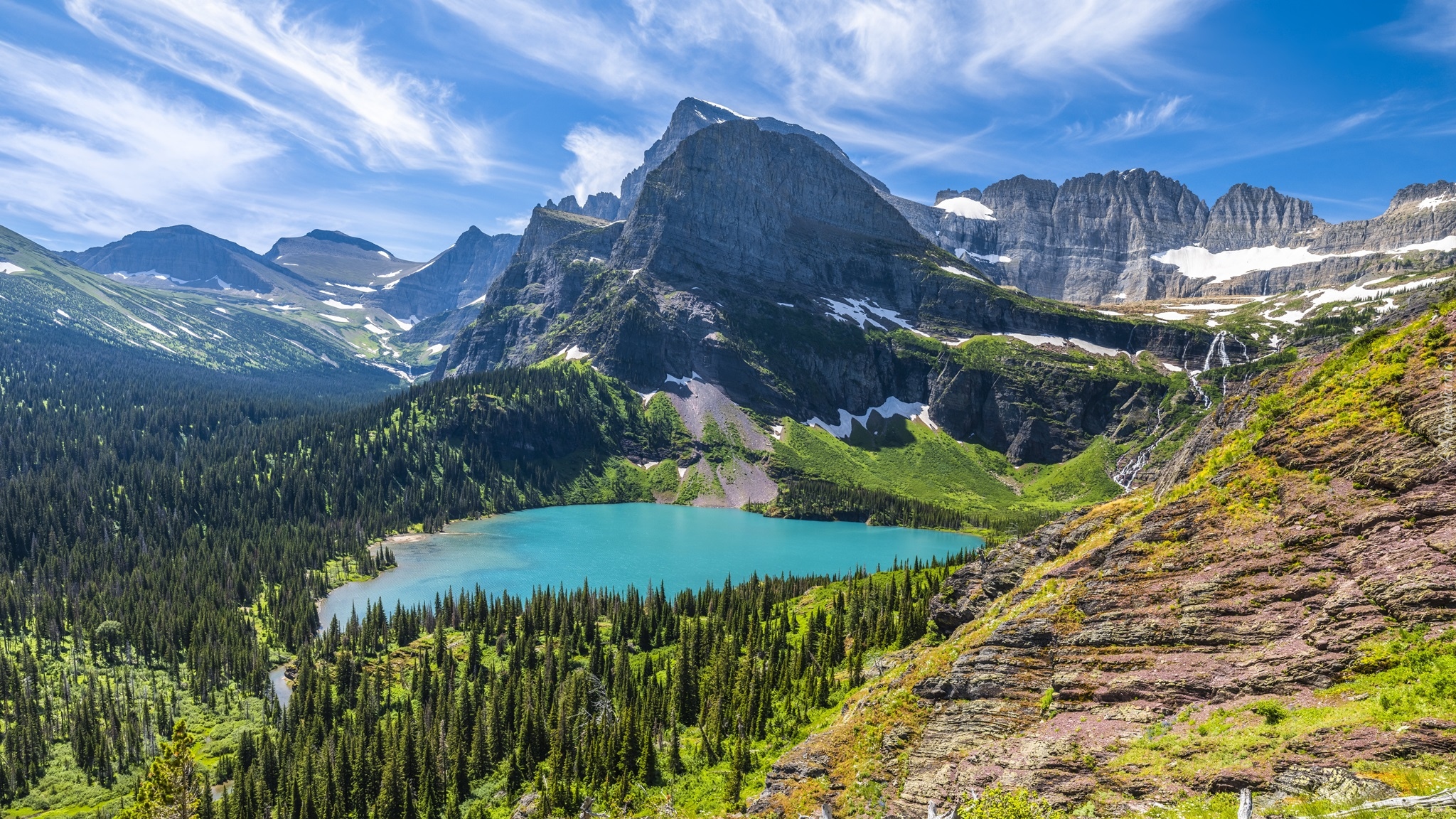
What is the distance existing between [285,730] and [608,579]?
6280cm

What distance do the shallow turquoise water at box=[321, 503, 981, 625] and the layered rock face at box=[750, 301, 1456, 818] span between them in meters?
82.7

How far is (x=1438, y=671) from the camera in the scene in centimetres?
1934

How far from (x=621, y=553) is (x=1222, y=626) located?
13767 centimetres

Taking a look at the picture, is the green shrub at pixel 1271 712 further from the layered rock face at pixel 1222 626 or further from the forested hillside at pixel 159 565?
the forested hillside at pixel 159 565

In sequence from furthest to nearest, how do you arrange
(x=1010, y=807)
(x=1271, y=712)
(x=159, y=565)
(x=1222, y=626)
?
(x=159, y=565), (x=1222, y=626), (x=1010, y=807), (x=1271, y=712)

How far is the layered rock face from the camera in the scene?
21.5 m

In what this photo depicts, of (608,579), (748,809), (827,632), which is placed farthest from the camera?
(608,579)

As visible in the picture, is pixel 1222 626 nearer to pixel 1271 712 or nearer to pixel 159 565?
pixel 1271 712

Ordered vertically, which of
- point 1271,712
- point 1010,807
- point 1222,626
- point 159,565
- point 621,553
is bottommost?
point 159,565

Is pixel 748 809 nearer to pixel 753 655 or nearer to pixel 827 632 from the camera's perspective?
pixel 753 655

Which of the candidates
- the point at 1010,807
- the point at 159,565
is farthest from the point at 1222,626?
the point at 159,565

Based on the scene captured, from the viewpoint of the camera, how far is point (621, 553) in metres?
155

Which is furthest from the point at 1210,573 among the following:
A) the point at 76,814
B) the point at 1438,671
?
the point at 76,814

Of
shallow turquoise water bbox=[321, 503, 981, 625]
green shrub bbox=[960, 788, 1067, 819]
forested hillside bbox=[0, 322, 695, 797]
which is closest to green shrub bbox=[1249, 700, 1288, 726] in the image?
green shrub bbox=[960, 788, 1067, 819]
